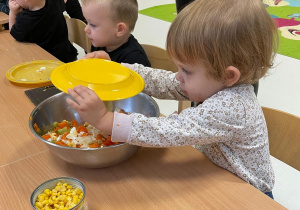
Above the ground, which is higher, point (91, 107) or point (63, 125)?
point (91, 107)

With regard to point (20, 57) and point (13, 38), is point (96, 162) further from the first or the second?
point (13, 38)

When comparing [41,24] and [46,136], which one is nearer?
[46,136]

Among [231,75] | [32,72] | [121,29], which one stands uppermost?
[231,75]

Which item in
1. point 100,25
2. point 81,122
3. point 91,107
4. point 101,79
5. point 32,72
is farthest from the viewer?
point 100,25

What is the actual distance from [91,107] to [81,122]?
0.28 meters

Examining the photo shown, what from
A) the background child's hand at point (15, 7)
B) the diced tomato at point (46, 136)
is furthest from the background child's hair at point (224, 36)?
the background child's hand at point (15, 7)

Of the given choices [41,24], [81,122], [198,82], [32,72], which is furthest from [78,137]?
[41,24]

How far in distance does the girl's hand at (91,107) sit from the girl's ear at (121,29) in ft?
2.46

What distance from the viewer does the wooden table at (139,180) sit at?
667 millimetres

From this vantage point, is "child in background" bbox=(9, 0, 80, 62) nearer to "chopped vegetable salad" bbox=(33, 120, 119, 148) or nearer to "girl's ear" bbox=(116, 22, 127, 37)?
"girl's ear" bbox=(116, 22, 127, 37)

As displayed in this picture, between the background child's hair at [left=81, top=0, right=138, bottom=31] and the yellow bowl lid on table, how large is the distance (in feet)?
1.77

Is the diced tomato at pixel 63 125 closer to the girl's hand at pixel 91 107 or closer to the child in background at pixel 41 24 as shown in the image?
the girl's hand at pixel 91 107

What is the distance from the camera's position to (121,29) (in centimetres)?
143

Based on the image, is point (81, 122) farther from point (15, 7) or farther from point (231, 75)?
point (15, 7)
